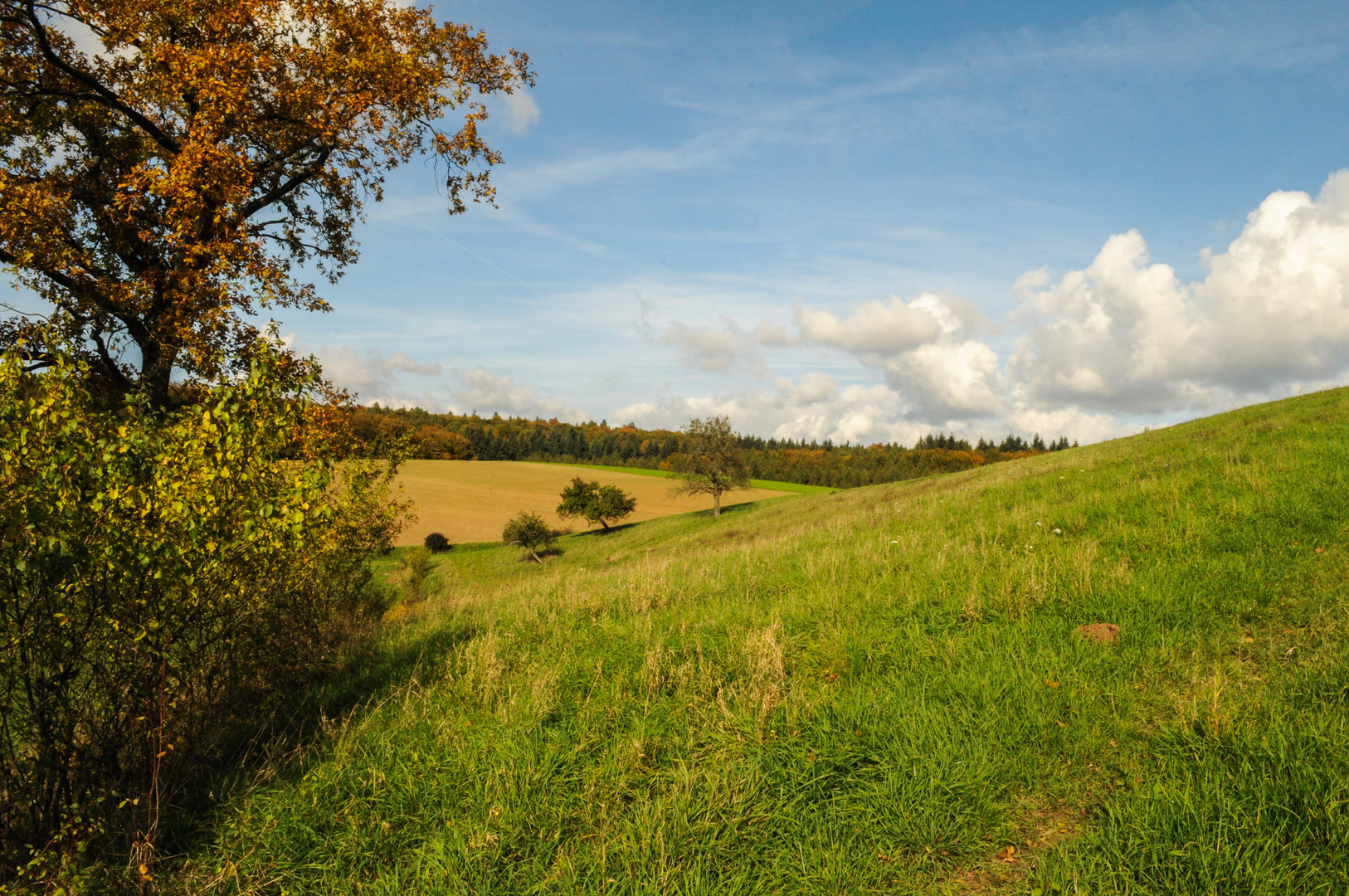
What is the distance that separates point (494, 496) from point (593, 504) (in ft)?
80.9

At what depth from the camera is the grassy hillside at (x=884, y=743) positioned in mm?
3451

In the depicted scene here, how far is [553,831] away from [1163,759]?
405cm

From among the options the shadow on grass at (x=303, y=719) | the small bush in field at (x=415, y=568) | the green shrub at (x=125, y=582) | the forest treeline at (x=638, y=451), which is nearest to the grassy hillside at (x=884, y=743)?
the shadow on grass at (x=303, y=719)

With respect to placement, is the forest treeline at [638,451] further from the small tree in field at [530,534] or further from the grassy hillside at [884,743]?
the grassy hillside at [884,743]

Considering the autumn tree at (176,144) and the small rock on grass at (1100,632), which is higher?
the autumn tree at (176,144)

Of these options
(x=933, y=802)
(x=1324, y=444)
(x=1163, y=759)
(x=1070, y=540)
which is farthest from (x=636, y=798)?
(x=1324, y=444)

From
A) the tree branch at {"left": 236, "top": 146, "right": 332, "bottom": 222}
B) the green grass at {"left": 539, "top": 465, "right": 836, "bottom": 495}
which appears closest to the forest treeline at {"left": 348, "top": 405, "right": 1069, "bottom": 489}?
the green grass at {"left": 539, "top": 465, "right": 836, "bottom": 495}

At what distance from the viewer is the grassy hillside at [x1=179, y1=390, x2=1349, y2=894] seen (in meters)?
3.45

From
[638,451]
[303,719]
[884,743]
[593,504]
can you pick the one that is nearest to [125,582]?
[303,719]

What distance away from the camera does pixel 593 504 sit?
5391 centimetres

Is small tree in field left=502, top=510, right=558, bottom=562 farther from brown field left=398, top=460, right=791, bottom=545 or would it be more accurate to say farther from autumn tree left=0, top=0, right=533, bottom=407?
autumn tree left=0, top=0, right=533, bottom=407

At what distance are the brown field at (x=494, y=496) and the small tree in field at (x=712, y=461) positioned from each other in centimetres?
1150

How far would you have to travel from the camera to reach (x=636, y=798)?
13.3 feet

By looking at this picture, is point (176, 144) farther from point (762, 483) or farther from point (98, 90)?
point (762, 483)
